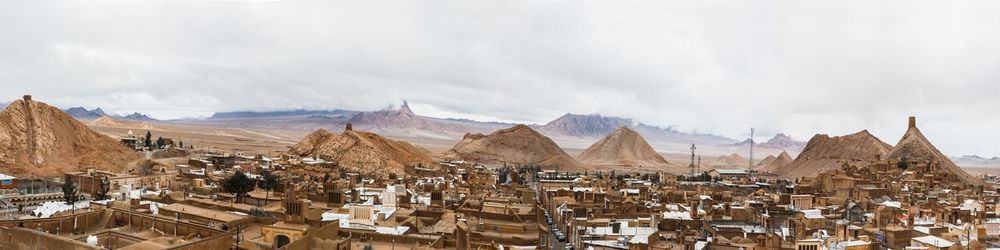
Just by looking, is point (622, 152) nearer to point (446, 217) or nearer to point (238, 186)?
point (238, 186)

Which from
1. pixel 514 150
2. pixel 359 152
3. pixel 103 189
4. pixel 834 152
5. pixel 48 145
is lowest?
pixel 103 189

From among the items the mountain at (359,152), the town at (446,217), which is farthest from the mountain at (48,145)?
the mountain at (359,152)

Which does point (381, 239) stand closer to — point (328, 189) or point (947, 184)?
point (328, 189)

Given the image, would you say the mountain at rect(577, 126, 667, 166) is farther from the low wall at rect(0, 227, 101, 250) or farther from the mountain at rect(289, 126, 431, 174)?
the low wall at rect(0, 227, 101, 250)

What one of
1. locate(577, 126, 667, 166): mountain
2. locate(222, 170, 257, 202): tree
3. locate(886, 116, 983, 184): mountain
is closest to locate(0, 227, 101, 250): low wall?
locate(222, 170, 257, 202): tree

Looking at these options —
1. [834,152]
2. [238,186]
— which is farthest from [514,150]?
[238,186]

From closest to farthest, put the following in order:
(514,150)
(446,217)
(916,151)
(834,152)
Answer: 1. (446,217)
2. (916,151)
3. (834,152)
4. (514,150)

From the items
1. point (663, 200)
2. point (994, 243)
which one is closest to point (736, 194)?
point (663, 200)
